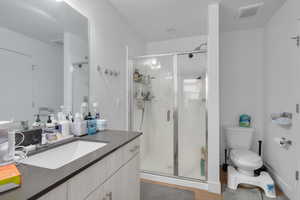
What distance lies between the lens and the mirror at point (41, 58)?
0.96m

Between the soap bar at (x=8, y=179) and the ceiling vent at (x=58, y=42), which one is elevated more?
the ceiling vent at (x=58, y=42)

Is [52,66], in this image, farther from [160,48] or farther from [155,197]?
[160,48]

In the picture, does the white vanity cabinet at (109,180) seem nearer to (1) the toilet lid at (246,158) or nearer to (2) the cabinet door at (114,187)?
(2) the cabinet door at (114,187)

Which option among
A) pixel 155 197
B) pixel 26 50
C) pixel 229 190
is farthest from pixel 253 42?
pixel 26 50

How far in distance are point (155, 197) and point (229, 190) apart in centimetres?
101

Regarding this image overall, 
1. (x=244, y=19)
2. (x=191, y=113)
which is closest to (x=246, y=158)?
(x=191, y=113)

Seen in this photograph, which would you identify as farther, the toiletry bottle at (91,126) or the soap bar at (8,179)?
the toiletry bottle at (91,126)

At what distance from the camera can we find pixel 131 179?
127 centimetres

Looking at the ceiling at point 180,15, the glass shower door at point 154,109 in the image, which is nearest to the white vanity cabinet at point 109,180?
the glass shower door at point 154,109

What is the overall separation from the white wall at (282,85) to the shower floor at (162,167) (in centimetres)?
105

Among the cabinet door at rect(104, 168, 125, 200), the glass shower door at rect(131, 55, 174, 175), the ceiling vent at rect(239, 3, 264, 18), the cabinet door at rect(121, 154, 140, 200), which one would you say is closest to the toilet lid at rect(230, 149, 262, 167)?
the glass shower door at rect(131, 55, 174, 175)

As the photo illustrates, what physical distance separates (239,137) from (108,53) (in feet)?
8.07

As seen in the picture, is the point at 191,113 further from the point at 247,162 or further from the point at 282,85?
the point at 282,85

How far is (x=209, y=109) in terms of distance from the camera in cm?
193
